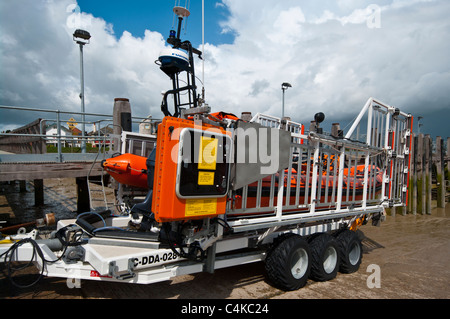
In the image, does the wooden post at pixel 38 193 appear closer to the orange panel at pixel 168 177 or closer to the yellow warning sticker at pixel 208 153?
the orange panel at pixel 168 177

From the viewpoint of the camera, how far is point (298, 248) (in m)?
3.89

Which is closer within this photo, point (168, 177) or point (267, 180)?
point (168, 177)

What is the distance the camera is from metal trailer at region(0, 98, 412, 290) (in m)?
3.01

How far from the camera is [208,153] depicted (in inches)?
113

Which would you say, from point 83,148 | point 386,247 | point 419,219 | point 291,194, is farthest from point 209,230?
point 419,219

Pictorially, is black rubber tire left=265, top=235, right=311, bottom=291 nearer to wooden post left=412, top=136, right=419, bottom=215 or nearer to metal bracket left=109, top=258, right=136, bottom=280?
metal bracket left=109, top=258, right=136, bottom=280

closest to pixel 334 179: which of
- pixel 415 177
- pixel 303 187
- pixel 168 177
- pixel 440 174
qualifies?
pixel 303 187

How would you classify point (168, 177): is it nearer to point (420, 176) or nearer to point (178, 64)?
point (178, 64)

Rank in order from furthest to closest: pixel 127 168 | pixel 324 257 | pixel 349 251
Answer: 1. pixel 349 251
2. pixel 127 168
3. pixel 324 257

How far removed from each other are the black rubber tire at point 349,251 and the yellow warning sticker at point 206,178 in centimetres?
288


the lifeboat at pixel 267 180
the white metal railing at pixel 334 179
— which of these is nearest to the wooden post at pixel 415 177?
the white metal railing at pixel 334 179

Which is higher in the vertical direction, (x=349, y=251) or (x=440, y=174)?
(x=440, y=174)

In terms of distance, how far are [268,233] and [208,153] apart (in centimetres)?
154
